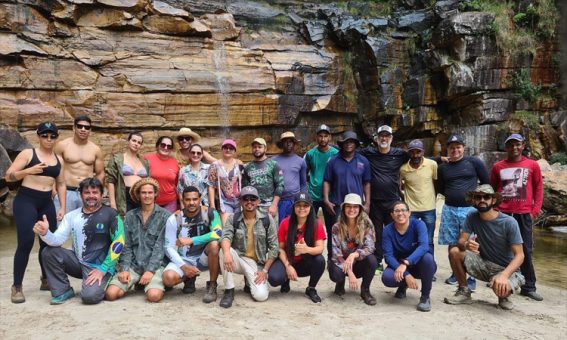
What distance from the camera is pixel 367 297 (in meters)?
4.44

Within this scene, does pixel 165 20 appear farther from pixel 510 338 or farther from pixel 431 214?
pixel 510 338

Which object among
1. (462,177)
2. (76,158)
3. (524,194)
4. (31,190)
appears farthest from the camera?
(462,177)

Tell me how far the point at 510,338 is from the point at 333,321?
4.93 feet

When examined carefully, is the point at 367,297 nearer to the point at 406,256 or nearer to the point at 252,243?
the point at 406,256

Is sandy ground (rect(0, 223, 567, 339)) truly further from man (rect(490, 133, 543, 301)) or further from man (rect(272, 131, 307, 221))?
man (rect(272, 131, 307, 221))

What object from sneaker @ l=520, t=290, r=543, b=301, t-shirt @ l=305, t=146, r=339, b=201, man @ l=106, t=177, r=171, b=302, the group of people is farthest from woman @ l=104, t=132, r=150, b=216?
sneaker @ l=520, t=290, r=543, b=301

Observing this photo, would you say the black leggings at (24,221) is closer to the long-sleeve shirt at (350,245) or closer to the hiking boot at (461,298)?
the long-sleeve shirt at (350,245)

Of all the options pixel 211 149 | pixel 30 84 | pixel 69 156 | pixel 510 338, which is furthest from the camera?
pixel 211 149

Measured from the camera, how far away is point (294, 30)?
55.5 ft

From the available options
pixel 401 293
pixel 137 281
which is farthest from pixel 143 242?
pixel 401 293

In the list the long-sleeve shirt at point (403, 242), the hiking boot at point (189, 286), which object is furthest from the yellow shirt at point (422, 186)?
the hiking boot at point (189, 286)

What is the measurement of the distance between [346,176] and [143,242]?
2.46m

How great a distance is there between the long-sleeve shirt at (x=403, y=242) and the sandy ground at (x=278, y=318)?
48 centimetres

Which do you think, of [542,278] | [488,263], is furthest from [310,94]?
[488,263]
